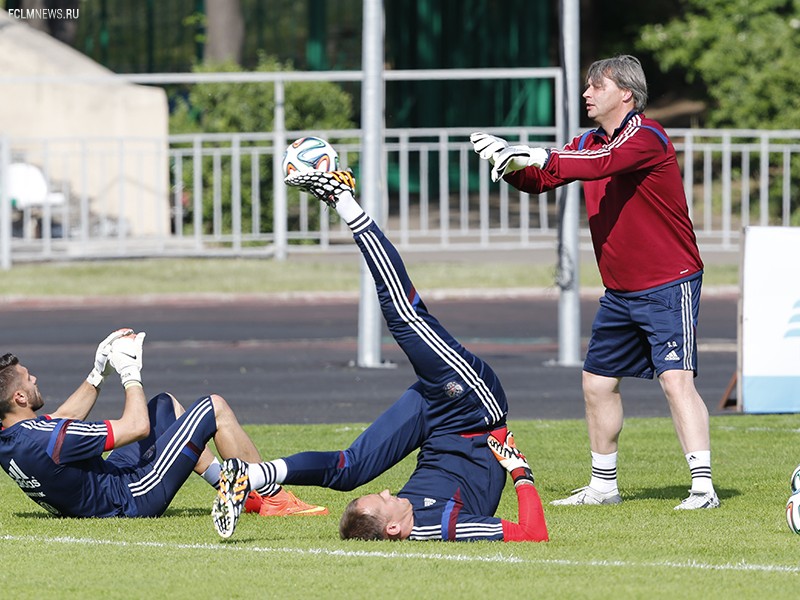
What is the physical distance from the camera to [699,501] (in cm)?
814

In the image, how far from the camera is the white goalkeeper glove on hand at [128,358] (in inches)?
307

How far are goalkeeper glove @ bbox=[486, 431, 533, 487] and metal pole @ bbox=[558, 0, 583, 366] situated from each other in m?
7.98

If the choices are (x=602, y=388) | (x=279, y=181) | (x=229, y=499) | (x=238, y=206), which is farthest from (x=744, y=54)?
(x=229, y=499)

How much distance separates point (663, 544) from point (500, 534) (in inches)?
26.9

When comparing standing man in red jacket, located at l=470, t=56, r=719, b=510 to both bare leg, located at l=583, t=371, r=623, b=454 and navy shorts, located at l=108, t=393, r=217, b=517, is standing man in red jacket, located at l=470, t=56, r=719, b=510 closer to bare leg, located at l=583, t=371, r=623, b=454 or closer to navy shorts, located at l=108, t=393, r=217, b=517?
bare leg, located at l=583, t=371, r=623, b=454

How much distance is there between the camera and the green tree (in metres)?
24.4

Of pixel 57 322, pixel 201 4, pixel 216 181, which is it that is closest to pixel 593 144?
pixel 57 322

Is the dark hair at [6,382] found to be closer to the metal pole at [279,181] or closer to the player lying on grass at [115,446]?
the player lying on grass at [115,446]

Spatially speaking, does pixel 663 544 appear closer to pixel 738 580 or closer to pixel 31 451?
pixel 738 580

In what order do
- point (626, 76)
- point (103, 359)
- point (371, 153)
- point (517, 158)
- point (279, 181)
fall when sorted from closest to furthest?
1. point (517, 158)
2. point (103, 359)
3. point (626, 76)
4. point (371, 153)
5. point (279, 181)

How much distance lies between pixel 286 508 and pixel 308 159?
1736 mm
